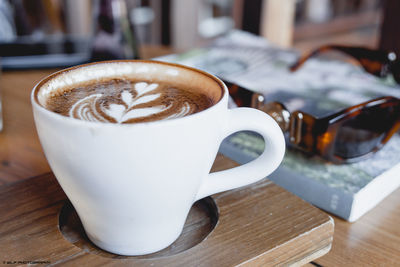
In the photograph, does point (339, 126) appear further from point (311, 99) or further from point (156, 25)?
point (156, 25)

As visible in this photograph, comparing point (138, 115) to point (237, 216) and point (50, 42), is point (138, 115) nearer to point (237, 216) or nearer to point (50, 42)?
point (237, 216)

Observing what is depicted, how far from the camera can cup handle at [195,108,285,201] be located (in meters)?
0.35

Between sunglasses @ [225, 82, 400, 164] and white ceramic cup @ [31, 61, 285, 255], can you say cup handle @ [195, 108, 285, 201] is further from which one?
sunglasses @ [225, 82, 400, 164]

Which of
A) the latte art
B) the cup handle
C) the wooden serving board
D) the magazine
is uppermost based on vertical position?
the latte art

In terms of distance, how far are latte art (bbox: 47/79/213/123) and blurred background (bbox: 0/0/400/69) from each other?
54cm

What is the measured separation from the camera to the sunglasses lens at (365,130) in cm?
53

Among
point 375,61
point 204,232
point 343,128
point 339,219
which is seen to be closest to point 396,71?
point 375,61

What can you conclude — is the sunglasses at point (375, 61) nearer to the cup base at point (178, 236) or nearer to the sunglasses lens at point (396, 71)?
the sunglasses lens at point (396, 71)

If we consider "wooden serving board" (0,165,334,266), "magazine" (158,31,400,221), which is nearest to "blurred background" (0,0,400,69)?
"magazine" (158,31,400,221)

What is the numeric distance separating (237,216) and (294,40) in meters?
2.52

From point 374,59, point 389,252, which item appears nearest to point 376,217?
point 389,252

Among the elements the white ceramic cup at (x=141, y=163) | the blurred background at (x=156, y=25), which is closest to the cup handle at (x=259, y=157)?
the white ceramic cup at (x=141, y=163)

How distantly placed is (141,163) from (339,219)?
0.26 metres

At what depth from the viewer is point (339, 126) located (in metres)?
0.53
